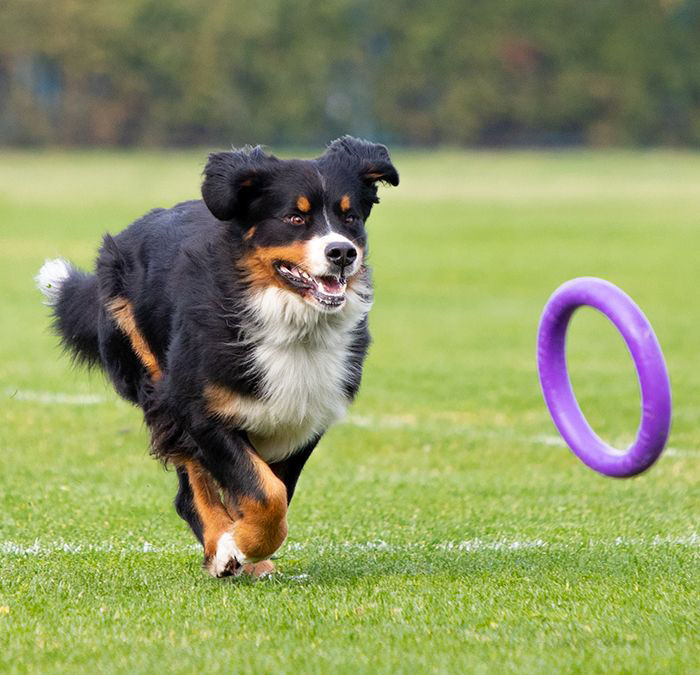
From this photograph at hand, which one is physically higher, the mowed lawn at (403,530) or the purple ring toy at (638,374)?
the purple ring toy at (638,374)

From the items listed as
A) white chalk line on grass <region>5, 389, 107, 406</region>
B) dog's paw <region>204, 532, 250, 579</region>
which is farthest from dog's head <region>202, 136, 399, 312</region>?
white chalk line on grass <region>5, 389, 107, 406</region>

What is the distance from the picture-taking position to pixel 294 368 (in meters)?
6.09

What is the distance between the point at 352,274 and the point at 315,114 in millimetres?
67601

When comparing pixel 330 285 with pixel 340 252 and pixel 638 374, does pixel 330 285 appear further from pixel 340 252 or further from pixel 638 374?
pixel 638 374

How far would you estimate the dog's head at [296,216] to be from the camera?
19.3 ft

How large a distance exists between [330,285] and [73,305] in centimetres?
200

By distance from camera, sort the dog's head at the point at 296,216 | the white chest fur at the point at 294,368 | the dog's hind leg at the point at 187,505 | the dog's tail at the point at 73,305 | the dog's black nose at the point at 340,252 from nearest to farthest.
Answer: the dog's black nose at the point at 340,252 < the dog's head at the point at 296,216 < the white chest fur at the point at 294,368 < the dog's hind leg at the point at 187,505 < the dog's tail at the point at 73,305

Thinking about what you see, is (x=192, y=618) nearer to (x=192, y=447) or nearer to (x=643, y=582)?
(x=192, y=447)

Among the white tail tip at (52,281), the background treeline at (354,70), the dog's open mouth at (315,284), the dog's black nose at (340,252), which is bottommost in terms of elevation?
the background treeline at (354,70)

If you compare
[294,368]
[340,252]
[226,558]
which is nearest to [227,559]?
[226,558]

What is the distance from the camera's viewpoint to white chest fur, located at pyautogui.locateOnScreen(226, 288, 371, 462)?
6.03m

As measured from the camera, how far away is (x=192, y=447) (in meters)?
6.41

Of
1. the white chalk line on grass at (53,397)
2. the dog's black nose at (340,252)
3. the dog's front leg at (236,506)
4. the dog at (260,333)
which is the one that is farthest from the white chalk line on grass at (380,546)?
the white chalk line on grass at (53,397)

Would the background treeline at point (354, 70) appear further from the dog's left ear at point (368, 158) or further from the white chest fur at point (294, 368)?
the white chest fur at point (294, 368)
